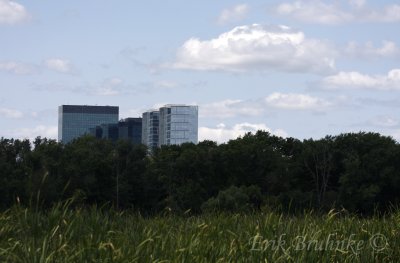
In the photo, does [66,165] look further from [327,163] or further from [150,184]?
[327,163]

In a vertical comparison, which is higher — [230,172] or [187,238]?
[187,238]

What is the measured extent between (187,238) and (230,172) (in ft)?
234

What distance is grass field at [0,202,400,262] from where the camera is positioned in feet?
38.2

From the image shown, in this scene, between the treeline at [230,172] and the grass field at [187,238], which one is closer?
the grass field at [187,238]

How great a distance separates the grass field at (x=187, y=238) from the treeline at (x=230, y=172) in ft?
198

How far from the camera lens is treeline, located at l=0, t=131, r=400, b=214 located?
79188 mm

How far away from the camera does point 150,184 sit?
279 ft

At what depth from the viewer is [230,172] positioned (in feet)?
276

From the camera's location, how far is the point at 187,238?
12.8 metres

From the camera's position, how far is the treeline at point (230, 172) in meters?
79.2

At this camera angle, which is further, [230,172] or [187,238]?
[230,172]

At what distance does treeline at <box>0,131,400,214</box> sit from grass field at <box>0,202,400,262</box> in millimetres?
60200

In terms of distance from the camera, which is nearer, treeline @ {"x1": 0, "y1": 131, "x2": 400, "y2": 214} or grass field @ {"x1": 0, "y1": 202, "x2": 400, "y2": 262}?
grass field @ {"x1": 0, "y1": 202, "x2": 400, "y2": 262}

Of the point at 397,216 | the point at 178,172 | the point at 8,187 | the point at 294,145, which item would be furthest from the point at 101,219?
the point at 294,145
